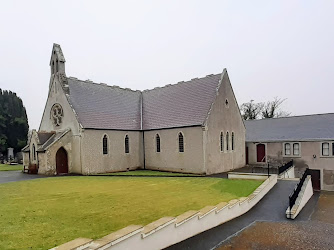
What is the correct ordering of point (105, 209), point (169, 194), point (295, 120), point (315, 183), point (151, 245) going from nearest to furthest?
1. point (151, 245)
2. point (105, 209)
3. point (169, 194)
4. point (315, 183)
5. point (295, 120)

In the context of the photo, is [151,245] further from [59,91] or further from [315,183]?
[315,183]

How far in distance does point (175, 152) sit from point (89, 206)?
15.3m

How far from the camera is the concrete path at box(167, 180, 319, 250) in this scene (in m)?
9.10

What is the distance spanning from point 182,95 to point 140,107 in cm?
615

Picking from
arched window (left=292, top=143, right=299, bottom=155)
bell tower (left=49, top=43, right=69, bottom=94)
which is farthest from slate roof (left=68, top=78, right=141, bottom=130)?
arched window (left=292, top=143, right=299, bottom=155)

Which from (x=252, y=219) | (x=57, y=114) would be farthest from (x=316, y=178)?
(x=57, y=114)

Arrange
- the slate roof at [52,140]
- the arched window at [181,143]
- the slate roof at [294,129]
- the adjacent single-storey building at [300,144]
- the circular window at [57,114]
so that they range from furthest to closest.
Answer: the slate roof at [294,129] → the adjacent single-storey building at [300,144] → the circular window at [57,114] → the arched window at [181,143] → the slate roof at [52,140]

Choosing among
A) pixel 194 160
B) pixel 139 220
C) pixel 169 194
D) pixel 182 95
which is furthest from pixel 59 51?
pixel 139 220

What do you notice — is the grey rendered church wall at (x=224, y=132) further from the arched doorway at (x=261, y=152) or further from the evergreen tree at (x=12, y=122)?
the evergreen tree at (x=12, y=122)

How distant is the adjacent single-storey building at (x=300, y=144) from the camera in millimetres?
31062

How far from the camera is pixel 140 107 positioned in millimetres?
33312

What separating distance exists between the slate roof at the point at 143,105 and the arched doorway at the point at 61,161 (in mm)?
3829

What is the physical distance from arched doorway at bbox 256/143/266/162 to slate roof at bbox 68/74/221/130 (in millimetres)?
12628

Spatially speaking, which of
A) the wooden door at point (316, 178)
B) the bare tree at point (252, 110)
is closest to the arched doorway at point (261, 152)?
the wooden door at point (316, 178)
